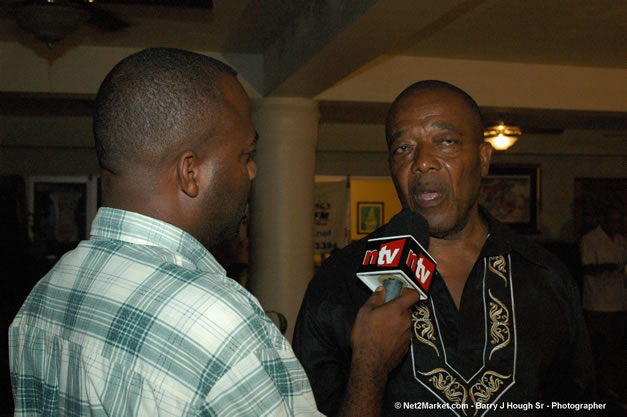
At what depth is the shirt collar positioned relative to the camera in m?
0.87

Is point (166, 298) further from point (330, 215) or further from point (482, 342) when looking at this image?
point (330, 215)

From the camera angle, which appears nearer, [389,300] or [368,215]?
[389,300]

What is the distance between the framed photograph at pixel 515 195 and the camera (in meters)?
8.47

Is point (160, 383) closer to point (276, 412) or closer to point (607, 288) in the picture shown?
point (276, 412)

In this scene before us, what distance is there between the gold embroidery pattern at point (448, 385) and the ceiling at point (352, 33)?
1544 millimetres

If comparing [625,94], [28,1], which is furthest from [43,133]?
[625,94]

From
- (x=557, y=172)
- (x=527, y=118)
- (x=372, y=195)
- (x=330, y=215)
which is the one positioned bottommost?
(x=330, y=215)

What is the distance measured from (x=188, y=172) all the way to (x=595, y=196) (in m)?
9.20

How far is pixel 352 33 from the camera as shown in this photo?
270 cm

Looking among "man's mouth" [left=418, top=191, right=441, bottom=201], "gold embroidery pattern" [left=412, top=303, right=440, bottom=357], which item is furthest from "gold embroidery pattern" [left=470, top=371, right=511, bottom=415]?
"man's mouth" [left=418, top=191, right=441, bottom=201]

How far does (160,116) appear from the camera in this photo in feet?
2.96

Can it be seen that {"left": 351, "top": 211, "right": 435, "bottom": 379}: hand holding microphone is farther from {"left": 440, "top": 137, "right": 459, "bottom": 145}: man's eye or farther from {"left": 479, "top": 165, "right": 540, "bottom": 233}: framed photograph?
{"left": 479, "top": 165, "right": 540, "bottom": 233}: framed photograph

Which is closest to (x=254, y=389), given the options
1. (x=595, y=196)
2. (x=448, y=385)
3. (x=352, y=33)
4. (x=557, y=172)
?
(x=448, y=385)

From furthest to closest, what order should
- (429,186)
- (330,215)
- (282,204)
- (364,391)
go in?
1. (330,215)
2. (282,204)
3. (429,186)
4. (364,391)
